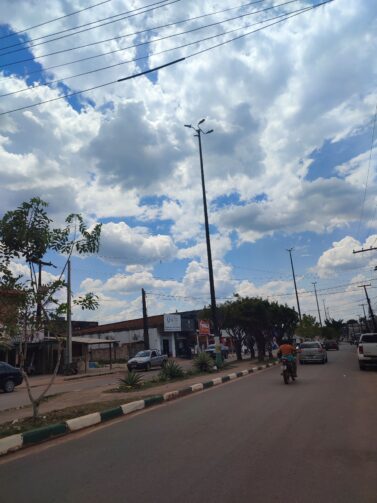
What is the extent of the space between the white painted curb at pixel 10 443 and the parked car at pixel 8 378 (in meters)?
15.4

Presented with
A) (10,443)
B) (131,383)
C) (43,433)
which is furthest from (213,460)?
(131,383)

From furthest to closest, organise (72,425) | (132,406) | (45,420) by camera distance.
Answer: (132,406) → (45,420) → (72,425)

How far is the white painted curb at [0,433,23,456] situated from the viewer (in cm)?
741

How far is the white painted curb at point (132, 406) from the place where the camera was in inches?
448

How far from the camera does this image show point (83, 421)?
31.4 feet

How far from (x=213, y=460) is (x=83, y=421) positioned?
4.50 m

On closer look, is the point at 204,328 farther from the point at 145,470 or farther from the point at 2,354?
the point at 145,470

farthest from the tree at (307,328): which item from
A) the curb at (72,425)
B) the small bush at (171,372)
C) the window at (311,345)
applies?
the curb at (72,425)

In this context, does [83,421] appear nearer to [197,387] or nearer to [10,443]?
[10,443]

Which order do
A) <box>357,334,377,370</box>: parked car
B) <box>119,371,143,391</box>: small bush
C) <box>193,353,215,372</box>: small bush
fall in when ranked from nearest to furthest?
<box>119,371,143,391</box>: small bush → <box>357,334,377,370</box>: parked car → <box>193,353,215,372</box>: small bush

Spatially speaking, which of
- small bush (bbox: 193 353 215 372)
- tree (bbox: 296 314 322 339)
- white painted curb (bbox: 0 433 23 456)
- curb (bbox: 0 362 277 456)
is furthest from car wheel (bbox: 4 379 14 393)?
tree (bbox: 296 314 322 339)

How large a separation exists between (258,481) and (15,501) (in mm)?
2708

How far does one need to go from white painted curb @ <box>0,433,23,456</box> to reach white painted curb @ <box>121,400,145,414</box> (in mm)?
3781

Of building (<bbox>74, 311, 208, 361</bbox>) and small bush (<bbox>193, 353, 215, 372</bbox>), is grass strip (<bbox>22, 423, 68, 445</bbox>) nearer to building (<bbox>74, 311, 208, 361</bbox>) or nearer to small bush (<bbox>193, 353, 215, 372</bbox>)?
small bush (<bbox>193, 353, 215, 372</bbox>)
